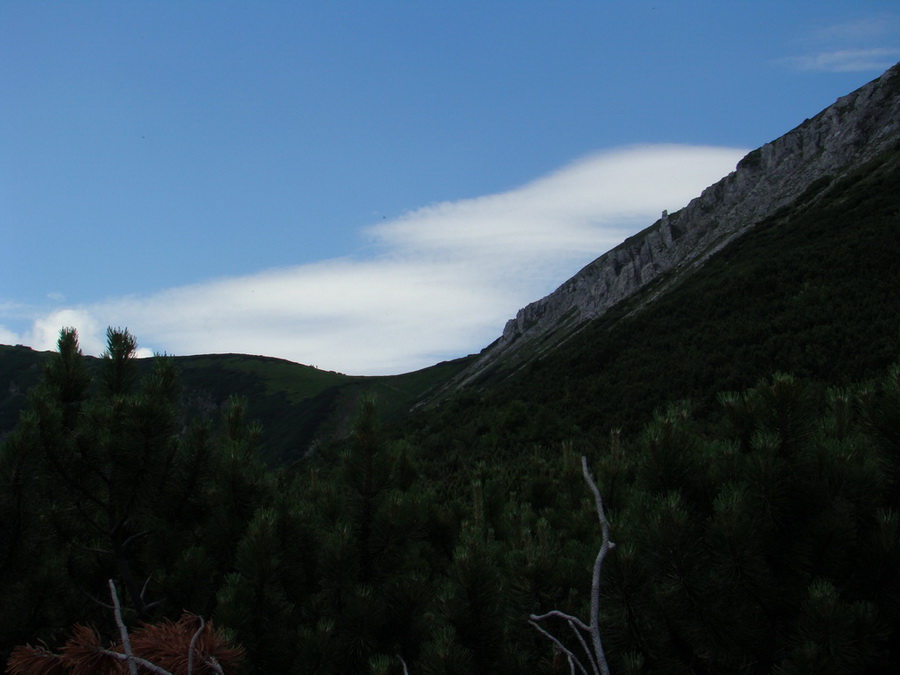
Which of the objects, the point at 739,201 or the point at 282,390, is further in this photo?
the point at 282,390

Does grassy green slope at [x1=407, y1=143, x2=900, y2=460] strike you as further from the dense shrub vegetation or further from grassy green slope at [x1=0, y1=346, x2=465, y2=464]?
grassy green slope at [x1=0, y1=346, x2=465, y2=464]

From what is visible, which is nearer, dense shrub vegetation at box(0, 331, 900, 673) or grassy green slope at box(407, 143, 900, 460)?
dense shrub vegetation at box(0, 331, 900, 673)

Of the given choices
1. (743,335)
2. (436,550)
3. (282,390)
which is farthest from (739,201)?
(282,390)

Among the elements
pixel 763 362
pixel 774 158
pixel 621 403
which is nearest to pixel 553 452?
pixel 621 403

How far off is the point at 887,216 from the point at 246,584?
3714 centimetres

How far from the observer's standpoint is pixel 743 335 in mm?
27812

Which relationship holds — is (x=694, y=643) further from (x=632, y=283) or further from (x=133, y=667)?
(x=632, y=283)

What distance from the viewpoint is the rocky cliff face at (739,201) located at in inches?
1937

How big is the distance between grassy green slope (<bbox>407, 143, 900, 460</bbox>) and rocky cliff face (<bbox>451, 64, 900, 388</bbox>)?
848 cm

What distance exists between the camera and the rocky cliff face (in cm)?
4919

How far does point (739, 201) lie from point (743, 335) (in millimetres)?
38983

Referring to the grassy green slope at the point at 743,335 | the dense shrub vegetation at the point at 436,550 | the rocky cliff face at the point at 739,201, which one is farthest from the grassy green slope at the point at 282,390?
the dense shrub vegetation at the point at 436,550

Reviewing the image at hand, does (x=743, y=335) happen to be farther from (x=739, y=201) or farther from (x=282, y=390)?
(x=282, y=390)

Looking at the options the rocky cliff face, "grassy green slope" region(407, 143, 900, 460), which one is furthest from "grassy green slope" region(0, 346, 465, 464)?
"grassy green slope" region(407, 143, 900, 460)
